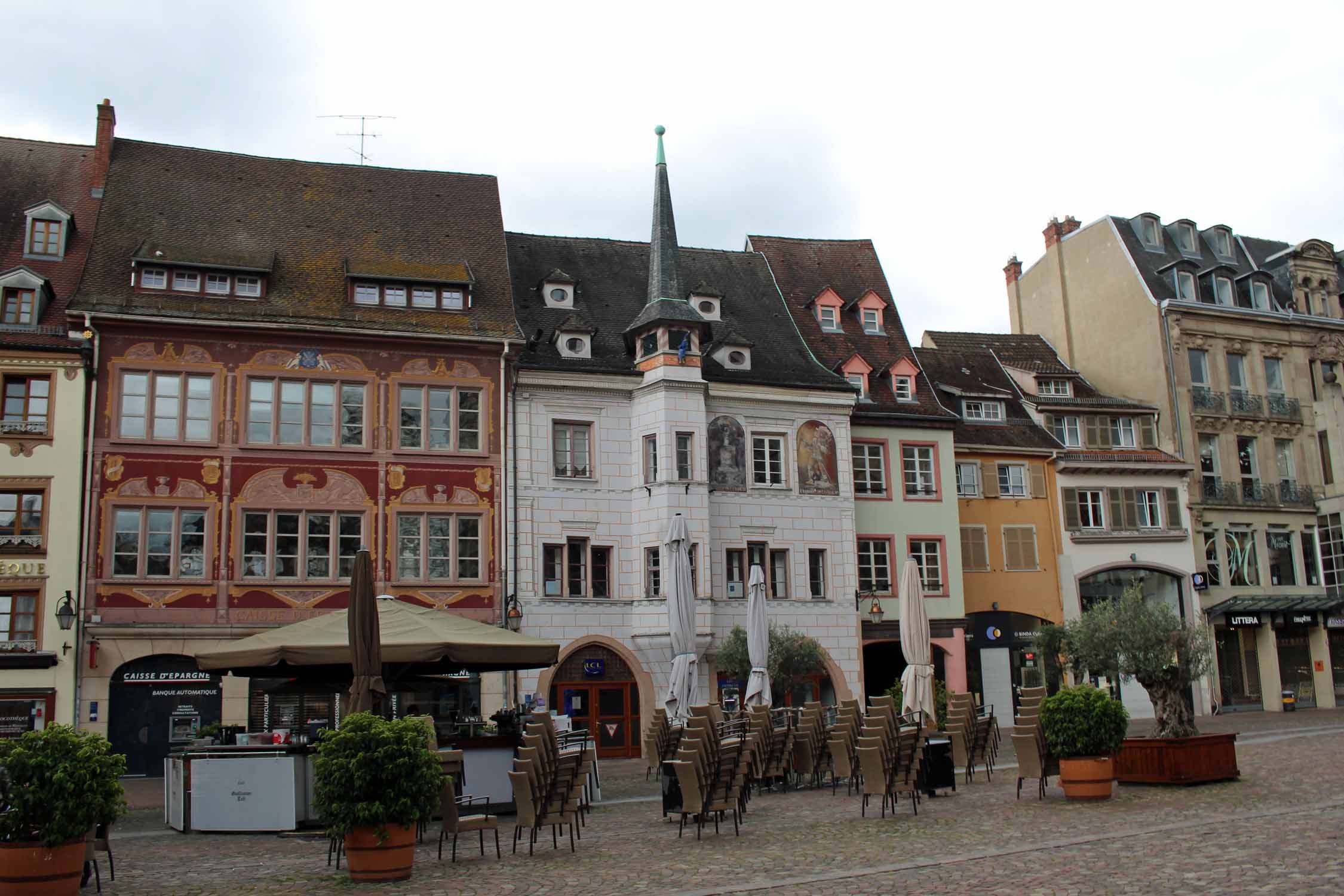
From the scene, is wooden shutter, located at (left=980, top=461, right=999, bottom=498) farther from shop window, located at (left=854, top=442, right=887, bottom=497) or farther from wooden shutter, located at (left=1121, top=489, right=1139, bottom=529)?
wooden shutter, located at (left=1121, top=489, right=1139, bottom=529)

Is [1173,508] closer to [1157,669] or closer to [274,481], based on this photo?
[1157,669]

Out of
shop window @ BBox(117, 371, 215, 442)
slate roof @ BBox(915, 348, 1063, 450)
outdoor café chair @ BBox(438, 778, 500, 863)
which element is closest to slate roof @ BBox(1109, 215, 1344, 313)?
slate roof @ BBox(915, 348, 1063, 450)

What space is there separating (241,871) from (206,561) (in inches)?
625

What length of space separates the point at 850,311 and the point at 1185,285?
494 inches

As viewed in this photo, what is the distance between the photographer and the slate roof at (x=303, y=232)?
2827cm

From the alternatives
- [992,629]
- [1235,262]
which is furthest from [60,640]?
[1235,262]

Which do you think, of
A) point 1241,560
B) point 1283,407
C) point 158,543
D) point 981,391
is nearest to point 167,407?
point 158,543

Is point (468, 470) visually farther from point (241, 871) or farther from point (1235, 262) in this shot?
point (1235, 262)

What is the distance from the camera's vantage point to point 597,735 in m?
30.0

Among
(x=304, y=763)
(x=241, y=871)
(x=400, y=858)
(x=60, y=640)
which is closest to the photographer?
(x=400, y=858)

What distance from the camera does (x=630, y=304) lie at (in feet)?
112

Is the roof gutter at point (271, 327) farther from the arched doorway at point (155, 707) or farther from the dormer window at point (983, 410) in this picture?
the dormer window at point (983, 410)

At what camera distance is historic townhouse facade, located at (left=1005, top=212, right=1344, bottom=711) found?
40125 millimetres

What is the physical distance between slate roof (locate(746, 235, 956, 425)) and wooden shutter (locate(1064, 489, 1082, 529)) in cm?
469
